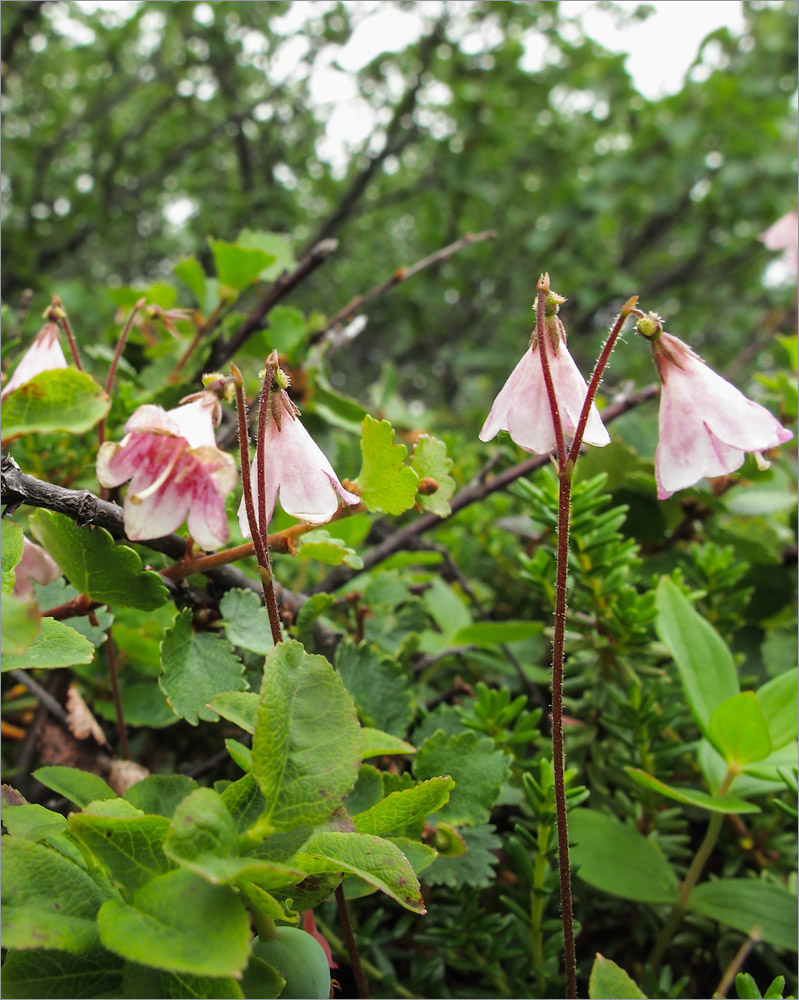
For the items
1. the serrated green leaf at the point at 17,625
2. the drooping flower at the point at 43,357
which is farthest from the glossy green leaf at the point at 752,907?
the drooping flower at the point at 43,357

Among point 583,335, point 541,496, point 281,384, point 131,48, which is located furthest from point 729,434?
point 131,48

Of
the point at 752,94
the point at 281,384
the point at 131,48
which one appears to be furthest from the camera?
the point at 131,48

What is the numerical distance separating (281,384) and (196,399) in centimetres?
10

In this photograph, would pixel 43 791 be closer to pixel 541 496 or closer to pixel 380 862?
pixel 380 862

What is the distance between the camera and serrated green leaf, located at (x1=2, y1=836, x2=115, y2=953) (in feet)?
1.36

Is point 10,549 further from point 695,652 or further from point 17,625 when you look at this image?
point 695,652

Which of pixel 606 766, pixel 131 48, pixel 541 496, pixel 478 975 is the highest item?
pixel 131 48

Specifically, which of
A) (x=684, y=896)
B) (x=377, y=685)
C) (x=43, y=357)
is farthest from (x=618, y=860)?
(x=43, y=357)

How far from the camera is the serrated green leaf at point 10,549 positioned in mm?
542

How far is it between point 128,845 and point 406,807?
19cm

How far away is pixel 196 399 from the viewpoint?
66 cm

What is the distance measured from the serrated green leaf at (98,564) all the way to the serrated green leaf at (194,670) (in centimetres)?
4

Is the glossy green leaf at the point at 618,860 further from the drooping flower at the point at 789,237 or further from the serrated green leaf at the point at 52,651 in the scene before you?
the drooping flower at the point at 789,237

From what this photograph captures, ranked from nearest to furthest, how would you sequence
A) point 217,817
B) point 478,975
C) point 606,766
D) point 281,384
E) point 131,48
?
point 217,817, point 281,384, point 478,975, point 606,766, point 131,48
